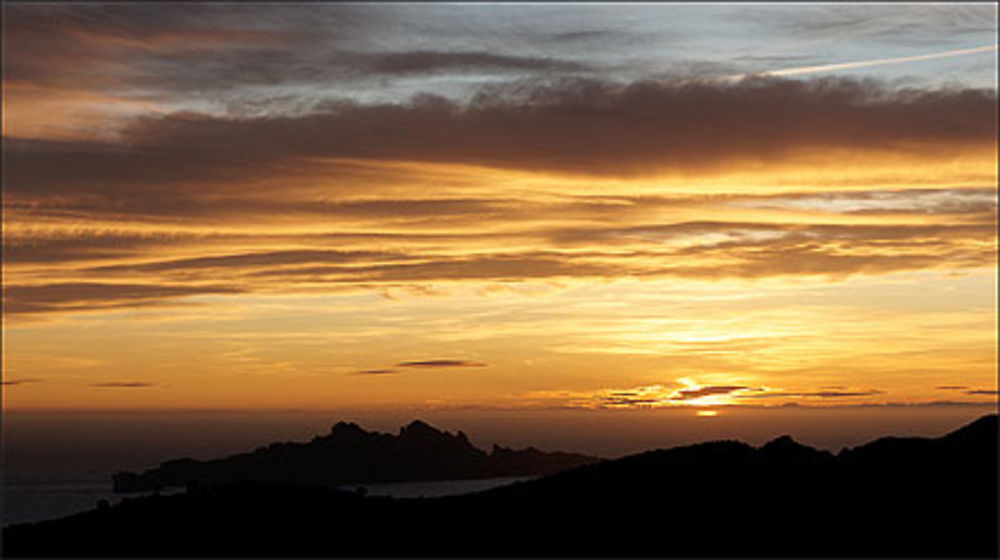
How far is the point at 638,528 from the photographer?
260ft

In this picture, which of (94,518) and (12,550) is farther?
(94,518)

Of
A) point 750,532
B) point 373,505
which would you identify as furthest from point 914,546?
point 373,505

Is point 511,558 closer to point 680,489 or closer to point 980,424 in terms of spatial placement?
point 680,489

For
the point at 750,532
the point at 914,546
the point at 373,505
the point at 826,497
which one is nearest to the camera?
the point at 914,546

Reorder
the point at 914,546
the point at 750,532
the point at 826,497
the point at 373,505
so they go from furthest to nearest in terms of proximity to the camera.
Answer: the point at 373,505 < the point at 826,497 < the point at 750,532 < the point at 914,546

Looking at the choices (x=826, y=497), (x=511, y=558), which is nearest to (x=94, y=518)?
(x=511, y=558)

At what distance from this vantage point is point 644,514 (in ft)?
269

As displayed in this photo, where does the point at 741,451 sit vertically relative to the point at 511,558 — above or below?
above

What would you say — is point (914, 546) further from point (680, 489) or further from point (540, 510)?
point (540, 510)

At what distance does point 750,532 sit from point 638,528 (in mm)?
6992

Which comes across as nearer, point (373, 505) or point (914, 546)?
point (914, 546)

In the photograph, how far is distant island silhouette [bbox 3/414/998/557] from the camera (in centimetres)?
7412

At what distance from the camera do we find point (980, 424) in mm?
85500

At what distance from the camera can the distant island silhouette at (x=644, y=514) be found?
74.1 meters
